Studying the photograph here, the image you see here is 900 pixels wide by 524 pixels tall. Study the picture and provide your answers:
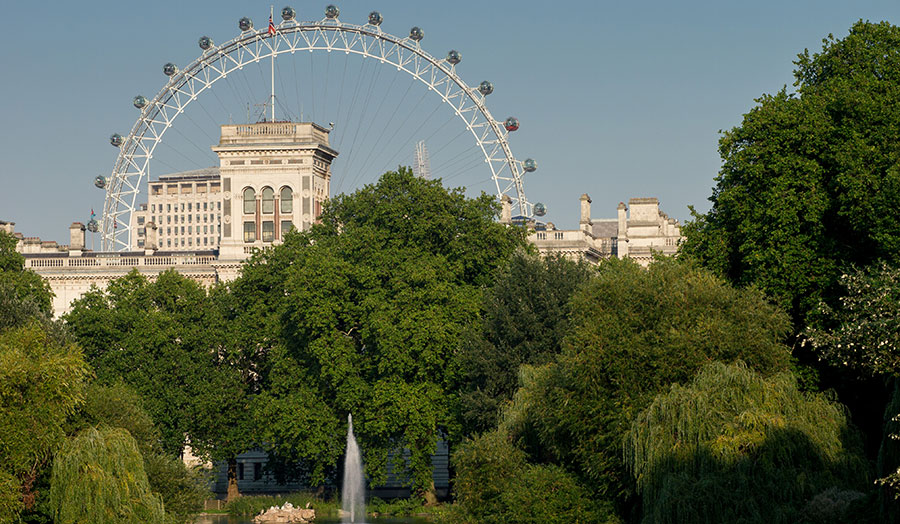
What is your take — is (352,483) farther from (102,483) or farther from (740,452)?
(740,452)

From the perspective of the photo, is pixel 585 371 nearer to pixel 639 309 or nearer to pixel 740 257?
pixel 639 309

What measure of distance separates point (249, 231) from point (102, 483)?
57.4 m

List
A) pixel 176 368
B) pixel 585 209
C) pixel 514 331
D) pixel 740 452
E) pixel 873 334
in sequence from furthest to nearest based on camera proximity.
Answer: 1. pixel 585 209
2. pixel 176 368
3. pixel 514 331
4. pixel 740 452
5. pixel 873 334

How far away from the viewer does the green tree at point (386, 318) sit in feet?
235

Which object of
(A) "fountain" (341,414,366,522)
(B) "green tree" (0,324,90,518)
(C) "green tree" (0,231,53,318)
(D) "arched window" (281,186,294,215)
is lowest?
(A) "fountain" (341,414,366,522)

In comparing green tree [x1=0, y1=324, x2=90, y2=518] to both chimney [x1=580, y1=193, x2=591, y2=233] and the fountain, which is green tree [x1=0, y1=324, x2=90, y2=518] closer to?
the fountain

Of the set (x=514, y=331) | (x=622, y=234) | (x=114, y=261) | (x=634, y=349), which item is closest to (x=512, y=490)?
(x=634, y=349)

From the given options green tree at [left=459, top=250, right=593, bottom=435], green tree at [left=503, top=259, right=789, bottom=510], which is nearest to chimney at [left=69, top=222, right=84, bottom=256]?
green tree at [left=459, top=250, right=593, bottom=435]

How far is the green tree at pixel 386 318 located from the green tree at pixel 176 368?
8.08ft

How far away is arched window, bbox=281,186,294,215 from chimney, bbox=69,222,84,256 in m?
15.2

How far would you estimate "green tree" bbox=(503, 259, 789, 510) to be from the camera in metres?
46.5

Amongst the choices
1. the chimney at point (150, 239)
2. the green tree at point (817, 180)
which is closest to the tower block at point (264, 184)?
the chimney at point (150, 239)

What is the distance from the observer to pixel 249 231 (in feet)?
343

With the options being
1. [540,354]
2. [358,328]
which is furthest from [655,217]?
[540,354]
